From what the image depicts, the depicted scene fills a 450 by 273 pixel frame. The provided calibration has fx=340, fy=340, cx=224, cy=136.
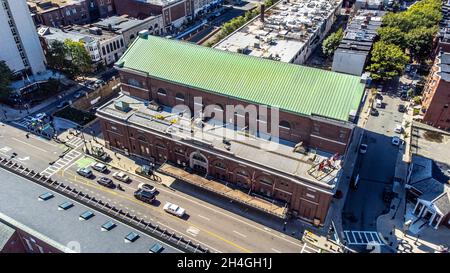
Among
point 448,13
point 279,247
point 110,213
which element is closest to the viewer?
point 110,213

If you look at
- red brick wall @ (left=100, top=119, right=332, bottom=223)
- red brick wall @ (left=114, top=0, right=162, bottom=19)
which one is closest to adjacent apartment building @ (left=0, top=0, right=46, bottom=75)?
red brick wall @ (left=100, top=119, right=332, bottom=223)

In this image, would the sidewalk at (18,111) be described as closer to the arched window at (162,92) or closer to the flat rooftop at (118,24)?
the flat rooftop at (118,24)

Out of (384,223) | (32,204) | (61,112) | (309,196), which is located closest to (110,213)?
(32,204)

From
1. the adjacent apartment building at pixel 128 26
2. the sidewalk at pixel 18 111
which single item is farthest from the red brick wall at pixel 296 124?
the adjacent apartment building at pixel 128 26

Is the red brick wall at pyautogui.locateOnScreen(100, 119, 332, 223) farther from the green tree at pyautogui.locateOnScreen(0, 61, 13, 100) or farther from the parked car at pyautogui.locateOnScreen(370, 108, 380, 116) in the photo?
the parked car at pyautogui.locateOnScreen(370, 108, 380, 116)

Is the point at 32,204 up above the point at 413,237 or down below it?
above

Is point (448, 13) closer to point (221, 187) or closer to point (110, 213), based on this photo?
point (221, 187)

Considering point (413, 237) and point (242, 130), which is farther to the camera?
point (242, 130)
